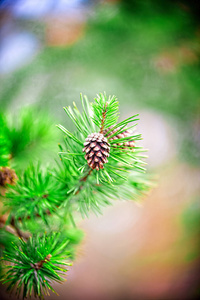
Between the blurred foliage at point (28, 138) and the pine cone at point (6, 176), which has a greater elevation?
the blurred foliage at point (28, 138)

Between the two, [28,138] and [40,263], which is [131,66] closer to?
[28,138]

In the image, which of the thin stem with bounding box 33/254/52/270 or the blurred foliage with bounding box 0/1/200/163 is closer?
the thin stem with bounding box 33/254/52/270

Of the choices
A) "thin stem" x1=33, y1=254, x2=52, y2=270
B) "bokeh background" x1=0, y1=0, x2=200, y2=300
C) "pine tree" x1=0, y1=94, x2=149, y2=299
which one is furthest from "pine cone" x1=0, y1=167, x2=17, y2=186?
"bokeh background" x1=0, y1=0, x2=200, y2=300

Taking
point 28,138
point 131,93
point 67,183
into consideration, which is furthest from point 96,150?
point 131,93

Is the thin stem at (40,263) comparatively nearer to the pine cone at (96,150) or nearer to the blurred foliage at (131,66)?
the pine cone at (96,150)

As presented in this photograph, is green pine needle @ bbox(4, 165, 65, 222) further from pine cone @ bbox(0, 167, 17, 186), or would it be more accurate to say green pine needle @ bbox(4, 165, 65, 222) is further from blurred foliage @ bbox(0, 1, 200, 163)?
blurred foliage @ bbox(0, 1, 200, 163)

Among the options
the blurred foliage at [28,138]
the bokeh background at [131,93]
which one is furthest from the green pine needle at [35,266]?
the bokeh background at [131,93]

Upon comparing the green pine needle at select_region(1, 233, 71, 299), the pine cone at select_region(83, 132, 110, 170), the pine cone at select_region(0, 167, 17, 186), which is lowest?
the green pine needle at select_region(1, 233, 71, 299)
